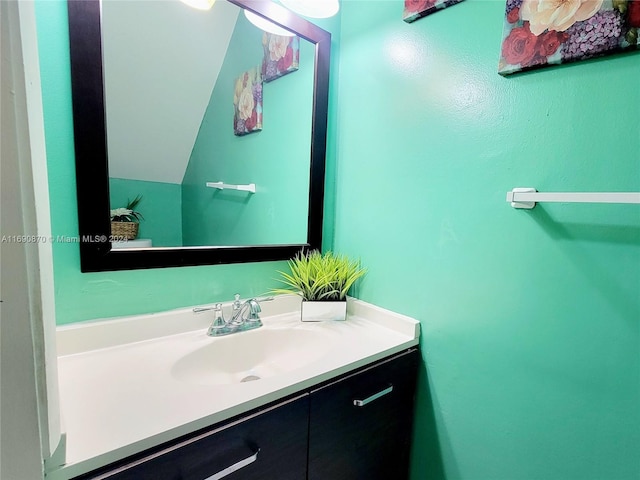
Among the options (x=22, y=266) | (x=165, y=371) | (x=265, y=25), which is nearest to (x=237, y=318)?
(x=165, y=371)

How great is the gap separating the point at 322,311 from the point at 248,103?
816 millimetres

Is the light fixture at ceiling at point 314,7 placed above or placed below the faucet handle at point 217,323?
above

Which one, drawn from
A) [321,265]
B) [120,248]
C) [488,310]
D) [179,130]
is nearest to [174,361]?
[120,248]

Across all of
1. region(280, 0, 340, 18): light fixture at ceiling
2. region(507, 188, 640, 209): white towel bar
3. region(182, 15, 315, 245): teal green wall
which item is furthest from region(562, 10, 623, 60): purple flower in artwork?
region(182, 15, 315, 245): teal green wall

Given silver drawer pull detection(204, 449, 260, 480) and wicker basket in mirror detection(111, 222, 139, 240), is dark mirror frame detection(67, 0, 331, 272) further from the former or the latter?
silver drawer pull detection(204, 449, 260, 480)

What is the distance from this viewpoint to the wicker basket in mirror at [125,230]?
822 mm

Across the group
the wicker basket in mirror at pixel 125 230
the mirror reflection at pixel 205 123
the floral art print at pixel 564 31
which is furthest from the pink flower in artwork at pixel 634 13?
the wicker basket in mirror at pixel 125 230

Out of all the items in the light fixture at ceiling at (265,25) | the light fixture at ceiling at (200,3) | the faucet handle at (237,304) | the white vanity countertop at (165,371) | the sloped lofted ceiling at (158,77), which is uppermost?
the light fixture at ceiling at (265,25)

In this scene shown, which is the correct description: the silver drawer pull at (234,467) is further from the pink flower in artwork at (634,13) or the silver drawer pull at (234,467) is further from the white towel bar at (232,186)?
the pink flower in artwork at (634,13)

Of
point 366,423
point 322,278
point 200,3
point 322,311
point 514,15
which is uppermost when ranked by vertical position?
point 200,3

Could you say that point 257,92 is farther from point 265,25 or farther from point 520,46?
point 520,46

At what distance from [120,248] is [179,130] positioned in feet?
1.37

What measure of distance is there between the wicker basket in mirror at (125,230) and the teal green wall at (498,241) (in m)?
0.76

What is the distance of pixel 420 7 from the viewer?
0.92 meters
